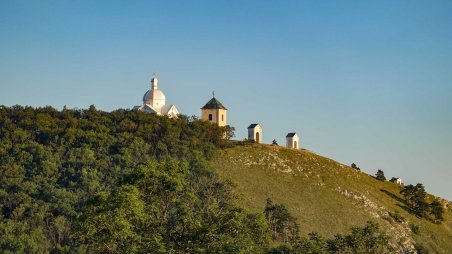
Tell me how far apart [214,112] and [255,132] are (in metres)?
7.80

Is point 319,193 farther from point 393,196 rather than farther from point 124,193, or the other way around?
point 124,193

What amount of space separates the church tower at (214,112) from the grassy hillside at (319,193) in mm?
9940

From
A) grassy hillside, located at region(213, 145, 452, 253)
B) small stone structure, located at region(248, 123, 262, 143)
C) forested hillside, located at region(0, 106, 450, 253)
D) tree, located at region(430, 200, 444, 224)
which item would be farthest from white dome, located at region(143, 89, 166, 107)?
tree, located at region(430, 200, 444, 224)

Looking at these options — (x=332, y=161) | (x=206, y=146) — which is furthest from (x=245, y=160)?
(x=332, y=161)

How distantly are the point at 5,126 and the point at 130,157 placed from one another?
19.7 meters

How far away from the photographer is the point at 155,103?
123188mm

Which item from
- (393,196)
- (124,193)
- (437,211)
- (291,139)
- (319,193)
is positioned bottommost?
(124,193)

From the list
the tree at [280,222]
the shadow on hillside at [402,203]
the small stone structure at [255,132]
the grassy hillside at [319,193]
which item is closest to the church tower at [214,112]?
the small stone structure at [255,132]

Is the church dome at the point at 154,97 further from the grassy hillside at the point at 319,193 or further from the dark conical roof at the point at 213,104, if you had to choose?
the grassy hillside at the point at 319,193

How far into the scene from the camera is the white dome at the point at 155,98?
12309 centimetres

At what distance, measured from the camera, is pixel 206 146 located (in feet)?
355

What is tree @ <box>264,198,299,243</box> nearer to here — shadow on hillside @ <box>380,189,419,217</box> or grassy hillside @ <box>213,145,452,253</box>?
grassy hillside @ <box>213,145,452,253</box>

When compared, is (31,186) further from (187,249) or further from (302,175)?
(187,249)

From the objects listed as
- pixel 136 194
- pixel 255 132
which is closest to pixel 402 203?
pixel 255 132
